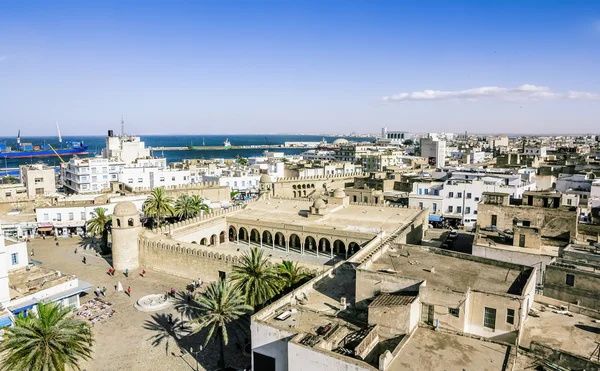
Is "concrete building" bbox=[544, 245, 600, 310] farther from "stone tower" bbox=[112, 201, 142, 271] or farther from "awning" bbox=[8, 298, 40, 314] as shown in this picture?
"stone tower" bbox=[112, 201, 142, 271]

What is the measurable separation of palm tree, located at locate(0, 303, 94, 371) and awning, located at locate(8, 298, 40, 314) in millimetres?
8262

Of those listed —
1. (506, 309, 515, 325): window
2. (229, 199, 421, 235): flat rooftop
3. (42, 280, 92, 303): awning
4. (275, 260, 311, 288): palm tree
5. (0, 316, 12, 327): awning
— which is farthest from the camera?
(229, 199, 421, 235): flat rooftop

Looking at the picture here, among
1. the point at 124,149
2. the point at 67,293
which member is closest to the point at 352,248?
the point at 67,293

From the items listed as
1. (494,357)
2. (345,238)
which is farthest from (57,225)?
(494,357)

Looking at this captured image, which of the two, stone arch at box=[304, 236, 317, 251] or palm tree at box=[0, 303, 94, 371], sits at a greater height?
palm tree at box=[0, 303, 94, 371]

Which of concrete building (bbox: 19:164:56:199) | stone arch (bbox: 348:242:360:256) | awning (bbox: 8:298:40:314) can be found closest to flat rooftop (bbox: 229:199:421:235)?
stone arch (bbox: 348:242:360:256)

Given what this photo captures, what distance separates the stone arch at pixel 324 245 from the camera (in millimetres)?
44719

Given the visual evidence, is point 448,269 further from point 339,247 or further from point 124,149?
point 124,149

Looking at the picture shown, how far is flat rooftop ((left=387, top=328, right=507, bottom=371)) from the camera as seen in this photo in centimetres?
1555

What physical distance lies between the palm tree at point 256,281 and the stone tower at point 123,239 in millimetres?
16973

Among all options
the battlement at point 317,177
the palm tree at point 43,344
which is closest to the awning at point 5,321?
the palm tree at point 43,344

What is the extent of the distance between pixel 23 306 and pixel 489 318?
28271 millimetres

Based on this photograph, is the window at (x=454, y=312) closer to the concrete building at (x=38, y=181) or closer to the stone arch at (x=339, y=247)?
the stone arch at (x=339, y=247)

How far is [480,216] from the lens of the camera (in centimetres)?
3553
